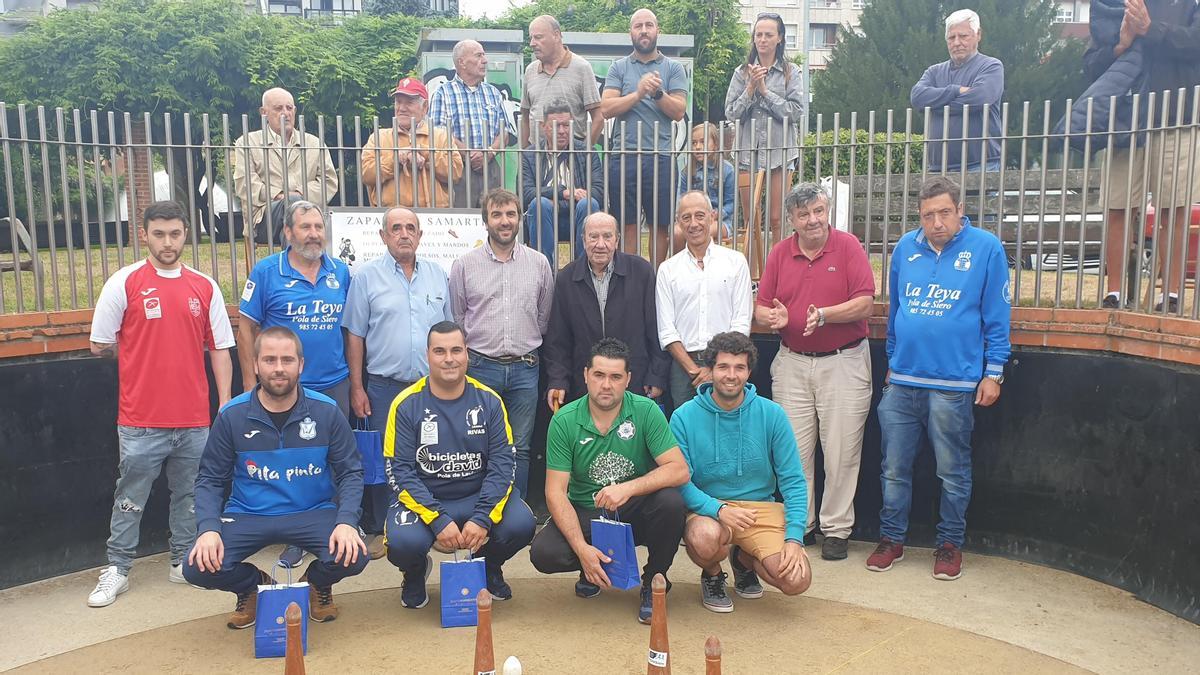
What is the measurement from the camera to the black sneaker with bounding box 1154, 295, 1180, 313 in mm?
5499

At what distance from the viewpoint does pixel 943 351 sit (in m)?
5.75

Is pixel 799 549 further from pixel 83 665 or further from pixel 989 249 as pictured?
pixel 83 665

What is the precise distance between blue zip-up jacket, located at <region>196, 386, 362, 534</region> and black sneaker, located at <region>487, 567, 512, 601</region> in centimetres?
85

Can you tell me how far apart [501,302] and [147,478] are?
2.26 metres

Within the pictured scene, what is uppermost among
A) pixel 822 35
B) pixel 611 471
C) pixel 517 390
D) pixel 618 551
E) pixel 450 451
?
pixel 822 35

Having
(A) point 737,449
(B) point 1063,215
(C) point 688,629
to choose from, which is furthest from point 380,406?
(B) point 1063,215

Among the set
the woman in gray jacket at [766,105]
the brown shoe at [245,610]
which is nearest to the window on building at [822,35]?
the woman in gray jacket at [766,105]

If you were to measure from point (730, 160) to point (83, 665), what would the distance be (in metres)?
4.96

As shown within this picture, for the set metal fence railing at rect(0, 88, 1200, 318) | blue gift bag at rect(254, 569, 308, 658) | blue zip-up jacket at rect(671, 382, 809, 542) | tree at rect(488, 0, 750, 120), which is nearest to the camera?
blue gift bag at rect(254, 569, 308, 658)

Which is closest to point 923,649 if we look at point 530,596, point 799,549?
point 799,549

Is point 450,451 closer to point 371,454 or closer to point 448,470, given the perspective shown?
point 448,470

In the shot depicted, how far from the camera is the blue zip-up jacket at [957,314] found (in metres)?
5.70

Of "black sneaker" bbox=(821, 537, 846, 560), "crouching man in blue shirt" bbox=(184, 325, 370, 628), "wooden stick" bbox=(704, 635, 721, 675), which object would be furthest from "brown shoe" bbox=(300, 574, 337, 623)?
"black sneaker" bbox=(821, 537, 846, 560)

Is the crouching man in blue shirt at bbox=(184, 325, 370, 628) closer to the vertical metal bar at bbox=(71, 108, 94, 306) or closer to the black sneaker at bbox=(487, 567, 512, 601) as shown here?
the black sneaker at bbox=(487, 567, 512, 601)
